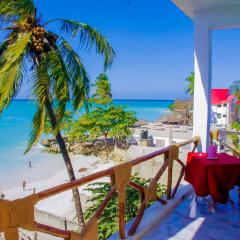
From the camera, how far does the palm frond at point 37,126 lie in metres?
6.98

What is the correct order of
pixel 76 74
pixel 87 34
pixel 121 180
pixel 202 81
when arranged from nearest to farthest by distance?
pixel 121 180 < pixel 202 81 < pixel 76 74 < pixel 87 34

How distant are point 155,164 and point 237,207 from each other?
8.48 m

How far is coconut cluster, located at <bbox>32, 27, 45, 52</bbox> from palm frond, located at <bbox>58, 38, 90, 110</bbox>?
458mm

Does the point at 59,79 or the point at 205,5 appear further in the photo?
the point at 59,79

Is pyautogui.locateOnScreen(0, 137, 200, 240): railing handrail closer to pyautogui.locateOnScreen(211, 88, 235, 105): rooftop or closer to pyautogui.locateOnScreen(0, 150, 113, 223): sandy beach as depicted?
pyautogui.locateOnScreen(0, 150, 113, 223): sandy beach

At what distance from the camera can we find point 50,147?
3155cm

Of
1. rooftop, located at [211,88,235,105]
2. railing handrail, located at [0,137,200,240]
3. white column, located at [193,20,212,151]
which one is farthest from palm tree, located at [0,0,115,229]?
rooftop, located at [211,88,235,105]

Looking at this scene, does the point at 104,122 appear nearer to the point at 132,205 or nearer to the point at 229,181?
the point at 132,205

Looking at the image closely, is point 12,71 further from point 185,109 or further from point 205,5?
point 185,109

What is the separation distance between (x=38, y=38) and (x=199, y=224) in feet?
19.6

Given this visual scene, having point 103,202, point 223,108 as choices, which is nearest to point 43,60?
point 103,202

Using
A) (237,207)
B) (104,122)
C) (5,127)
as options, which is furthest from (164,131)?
(5,127)

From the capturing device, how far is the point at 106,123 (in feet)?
87.7

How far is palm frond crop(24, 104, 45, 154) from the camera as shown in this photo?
6.98 meters
